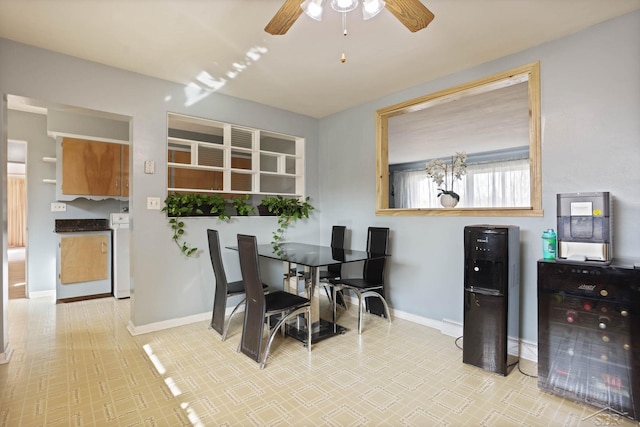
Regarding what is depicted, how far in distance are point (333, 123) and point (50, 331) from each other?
12.8 feet

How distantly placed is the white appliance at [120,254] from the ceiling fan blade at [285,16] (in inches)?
144

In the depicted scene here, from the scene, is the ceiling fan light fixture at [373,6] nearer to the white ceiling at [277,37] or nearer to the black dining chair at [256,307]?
the white ceiling at [277,37]

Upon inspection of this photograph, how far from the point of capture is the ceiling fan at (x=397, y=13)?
63.6 inches

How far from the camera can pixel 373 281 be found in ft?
11.2

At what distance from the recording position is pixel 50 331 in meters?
3.13

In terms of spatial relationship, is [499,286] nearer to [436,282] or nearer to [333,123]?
[436,282]

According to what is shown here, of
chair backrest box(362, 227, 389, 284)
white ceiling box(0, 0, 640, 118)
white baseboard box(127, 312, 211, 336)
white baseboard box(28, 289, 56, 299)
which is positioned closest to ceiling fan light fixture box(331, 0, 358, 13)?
white ceiling box(0, 0, 640, 118)

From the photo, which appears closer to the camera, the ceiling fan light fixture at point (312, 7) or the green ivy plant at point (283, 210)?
the ceiling fan light fixture at point (312, 7)

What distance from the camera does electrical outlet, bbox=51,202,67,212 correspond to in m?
4.41

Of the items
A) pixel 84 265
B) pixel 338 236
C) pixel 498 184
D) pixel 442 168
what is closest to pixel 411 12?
pixel 442 168

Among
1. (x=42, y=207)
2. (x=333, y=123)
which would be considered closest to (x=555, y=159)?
(x=333, y=123)

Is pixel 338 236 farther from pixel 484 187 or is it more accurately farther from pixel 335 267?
pixel 484 187

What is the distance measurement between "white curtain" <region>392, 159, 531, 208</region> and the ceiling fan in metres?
4.12

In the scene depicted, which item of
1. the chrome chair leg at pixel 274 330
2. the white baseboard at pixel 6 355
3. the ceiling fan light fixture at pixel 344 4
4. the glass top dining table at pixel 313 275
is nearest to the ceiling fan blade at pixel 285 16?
the ceiling fan light fixture at pixel 344 4
